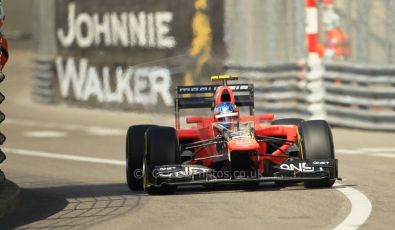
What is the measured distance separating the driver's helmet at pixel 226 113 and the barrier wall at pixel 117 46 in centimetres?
975

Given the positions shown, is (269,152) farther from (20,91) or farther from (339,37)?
(20,91)

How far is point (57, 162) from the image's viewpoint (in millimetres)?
18219

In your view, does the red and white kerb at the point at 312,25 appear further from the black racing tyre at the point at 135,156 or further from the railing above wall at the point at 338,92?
the black racing tyre at the point at 135,156

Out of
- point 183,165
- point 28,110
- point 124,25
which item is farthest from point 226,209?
point 28,110

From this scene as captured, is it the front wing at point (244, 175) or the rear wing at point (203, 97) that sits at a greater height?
the rear wing at point (203, 97)

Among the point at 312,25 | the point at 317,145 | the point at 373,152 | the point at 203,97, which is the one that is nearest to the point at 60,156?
the point at 373,152

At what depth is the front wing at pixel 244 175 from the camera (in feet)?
41.4

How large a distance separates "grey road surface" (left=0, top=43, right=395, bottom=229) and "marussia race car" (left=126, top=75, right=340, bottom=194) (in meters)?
0.17

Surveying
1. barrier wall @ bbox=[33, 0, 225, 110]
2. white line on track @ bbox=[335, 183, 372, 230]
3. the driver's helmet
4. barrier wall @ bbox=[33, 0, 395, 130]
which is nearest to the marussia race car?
the driver's helmet

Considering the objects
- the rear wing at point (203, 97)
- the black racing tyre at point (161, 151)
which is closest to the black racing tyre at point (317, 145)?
the black racing tyre at point (161, 151)

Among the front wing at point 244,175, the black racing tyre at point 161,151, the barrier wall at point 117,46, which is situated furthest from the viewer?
the barrier wall at point 117,46

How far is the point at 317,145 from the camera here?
12.9 metres

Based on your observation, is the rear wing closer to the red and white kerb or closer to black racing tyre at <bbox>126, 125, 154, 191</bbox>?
black racing tyre at <bbox>126, 125, 154, 191</bbox>

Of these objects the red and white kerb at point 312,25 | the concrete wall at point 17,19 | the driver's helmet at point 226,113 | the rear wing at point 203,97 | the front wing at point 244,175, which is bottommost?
the front wing at point 244,175
